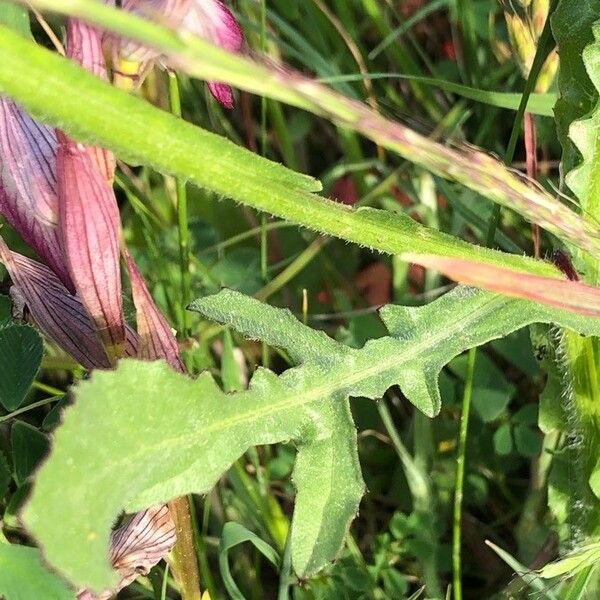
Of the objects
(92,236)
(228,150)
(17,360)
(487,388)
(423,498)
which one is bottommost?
(423,498)

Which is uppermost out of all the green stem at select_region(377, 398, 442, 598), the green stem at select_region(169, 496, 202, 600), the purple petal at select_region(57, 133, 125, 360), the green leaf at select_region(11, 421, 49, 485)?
the purple petal at select_region(57, 133, 125, 360)

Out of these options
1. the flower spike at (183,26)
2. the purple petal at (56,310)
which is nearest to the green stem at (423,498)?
the purple petal at (56,310)

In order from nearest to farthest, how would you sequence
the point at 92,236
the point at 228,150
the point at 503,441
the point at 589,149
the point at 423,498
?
the point at 228,150
the point at 92,236
the point at 589,149
the point at 423,498
the point at 503,441

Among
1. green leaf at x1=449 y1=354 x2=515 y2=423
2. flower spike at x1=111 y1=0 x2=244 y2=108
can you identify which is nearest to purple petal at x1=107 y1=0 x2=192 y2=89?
flower spike at x1=111 y1=0 x2=244 y2=108

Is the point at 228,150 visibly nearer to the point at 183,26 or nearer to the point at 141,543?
the point at 183,26

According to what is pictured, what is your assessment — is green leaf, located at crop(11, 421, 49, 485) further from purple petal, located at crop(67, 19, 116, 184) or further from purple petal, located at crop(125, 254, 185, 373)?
purple petal, located at crop(67, 19, 116, 184)

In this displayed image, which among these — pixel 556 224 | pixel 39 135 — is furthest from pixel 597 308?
pixel 39 135

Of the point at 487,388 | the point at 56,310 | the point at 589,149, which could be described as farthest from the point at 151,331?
the point at 487,388

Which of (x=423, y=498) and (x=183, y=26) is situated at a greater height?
(x=183, y=26)
